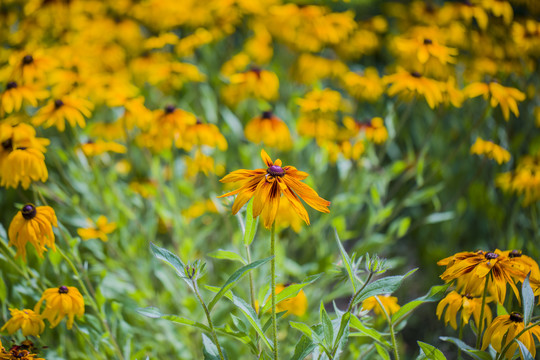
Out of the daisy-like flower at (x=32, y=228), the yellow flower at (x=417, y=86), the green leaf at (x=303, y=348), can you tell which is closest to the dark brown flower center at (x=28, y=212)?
the daisy-like flower at (x=32, y=228)

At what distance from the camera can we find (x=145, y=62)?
7.47ft

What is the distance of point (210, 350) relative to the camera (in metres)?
0.94

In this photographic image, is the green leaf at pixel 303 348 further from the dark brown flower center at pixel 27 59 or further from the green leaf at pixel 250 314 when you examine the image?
the dark brown flower center at pixel 27 59

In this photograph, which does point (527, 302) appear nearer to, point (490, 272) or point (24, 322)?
point (490, 272)

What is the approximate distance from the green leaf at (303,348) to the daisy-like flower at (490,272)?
0.30 meters

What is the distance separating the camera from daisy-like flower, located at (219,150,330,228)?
793 mm

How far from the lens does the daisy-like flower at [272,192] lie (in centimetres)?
79

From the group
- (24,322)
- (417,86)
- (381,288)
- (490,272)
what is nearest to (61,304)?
(24,322)

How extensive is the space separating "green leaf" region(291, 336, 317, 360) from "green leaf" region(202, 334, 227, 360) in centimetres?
16

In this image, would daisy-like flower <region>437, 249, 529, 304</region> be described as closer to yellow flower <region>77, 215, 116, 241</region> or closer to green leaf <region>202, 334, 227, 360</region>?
green leaf <region>202, 334, 227, 360</region>

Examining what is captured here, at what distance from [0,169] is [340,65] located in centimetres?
172

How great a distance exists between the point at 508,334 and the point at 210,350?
588 mm

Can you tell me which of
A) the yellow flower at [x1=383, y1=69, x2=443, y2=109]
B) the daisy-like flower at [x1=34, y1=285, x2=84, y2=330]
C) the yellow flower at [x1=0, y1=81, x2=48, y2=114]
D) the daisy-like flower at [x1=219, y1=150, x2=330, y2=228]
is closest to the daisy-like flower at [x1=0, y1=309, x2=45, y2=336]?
the daisy-like flower at [x1=34, y1=285, x2=84, y2=330]

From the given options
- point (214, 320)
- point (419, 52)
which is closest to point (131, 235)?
point (214, 320)
